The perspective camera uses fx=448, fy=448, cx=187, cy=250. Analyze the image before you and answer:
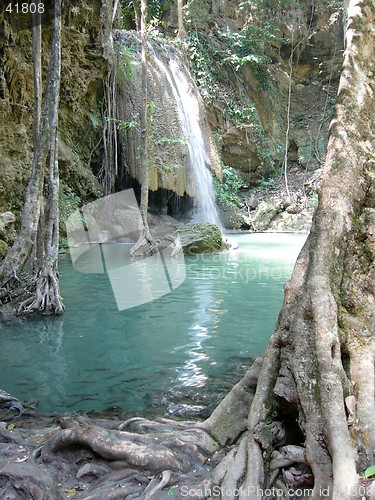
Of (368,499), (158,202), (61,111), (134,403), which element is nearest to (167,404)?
(134,403)

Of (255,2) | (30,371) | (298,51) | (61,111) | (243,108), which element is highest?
(255,2)

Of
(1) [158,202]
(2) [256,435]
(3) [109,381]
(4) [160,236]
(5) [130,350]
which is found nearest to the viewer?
(2) [256,435]

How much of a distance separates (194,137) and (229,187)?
361 cm

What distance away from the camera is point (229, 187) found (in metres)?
20.6

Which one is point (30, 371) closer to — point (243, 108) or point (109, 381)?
point (109, 381)

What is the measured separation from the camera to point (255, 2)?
894 inches

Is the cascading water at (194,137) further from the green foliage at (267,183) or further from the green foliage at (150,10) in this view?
the green foliage at (267,183)

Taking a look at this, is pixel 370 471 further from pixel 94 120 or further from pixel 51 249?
pixel 94 120

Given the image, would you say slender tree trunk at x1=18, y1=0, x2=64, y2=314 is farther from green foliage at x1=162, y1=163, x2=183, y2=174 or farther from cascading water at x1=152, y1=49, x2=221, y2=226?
cascading water at x1=152, y1=49, x2=221, y2=226

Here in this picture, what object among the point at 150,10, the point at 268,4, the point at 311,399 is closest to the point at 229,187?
the point at 150,10

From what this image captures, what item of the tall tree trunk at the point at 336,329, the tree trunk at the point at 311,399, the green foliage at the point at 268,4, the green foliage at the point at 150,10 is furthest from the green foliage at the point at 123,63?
the tree trunk at the point at 311,399

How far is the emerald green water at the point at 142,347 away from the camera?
4078mm

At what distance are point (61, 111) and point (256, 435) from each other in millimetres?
13709

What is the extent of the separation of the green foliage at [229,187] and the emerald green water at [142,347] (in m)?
10.2
